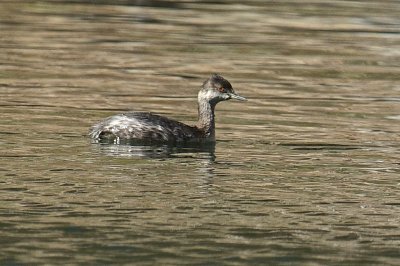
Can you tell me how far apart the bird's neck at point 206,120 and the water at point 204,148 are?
25 cm

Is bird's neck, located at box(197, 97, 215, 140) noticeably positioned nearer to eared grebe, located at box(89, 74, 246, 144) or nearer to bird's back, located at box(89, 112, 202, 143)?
eared grebe, located at box(89, 74, 246, 144)

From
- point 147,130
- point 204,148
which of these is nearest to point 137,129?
point 147,130

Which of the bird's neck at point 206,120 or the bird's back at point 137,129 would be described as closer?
the bird's back at point 137,129

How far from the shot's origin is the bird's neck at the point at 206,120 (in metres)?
18.2

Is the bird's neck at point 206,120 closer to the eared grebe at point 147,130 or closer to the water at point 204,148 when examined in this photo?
the eared grebe at point 147,130

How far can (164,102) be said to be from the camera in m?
21.6

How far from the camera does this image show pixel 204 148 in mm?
17672

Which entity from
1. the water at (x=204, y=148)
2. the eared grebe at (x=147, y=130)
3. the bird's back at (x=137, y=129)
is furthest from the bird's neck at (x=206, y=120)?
the bird's back at (x=137, y=129)

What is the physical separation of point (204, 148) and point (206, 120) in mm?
867

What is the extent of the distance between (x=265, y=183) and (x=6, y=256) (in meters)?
3.98

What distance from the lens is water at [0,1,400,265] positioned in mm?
12266

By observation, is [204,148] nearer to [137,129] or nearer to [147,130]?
[147,130]

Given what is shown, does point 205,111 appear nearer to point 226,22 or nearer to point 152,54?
point 152,54

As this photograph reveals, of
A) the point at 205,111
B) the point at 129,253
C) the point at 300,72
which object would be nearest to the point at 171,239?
the point at 129,253
